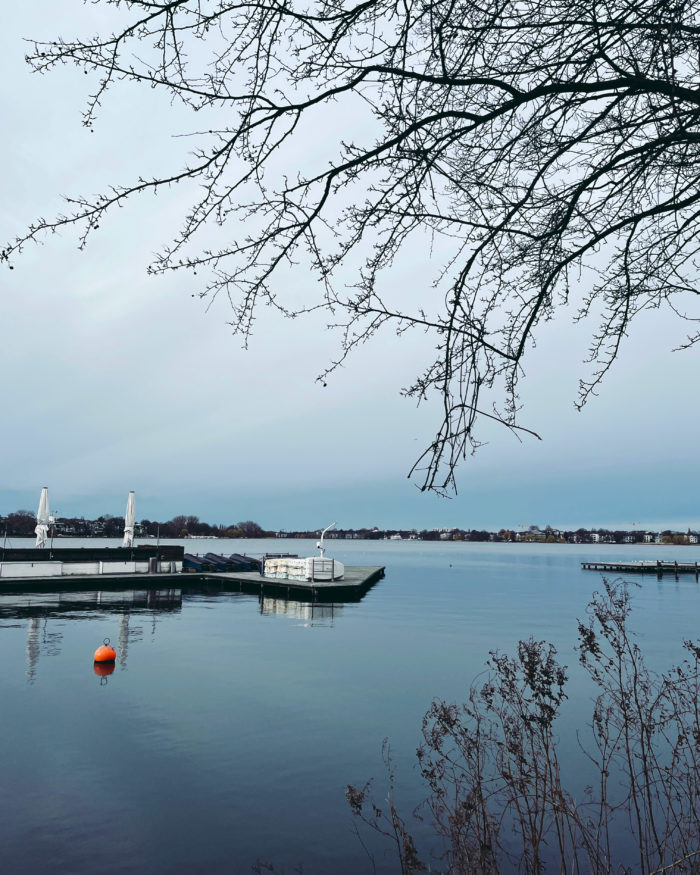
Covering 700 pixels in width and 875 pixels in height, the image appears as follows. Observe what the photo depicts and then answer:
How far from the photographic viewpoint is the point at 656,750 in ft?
46.9

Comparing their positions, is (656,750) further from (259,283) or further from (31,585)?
(31,585)

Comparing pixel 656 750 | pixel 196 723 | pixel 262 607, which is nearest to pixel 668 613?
pixel 262 607

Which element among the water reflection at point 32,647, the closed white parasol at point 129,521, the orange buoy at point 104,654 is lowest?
the water reflection at point 32,647

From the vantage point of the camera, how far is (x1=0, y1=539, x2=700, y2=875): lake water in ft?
32.1

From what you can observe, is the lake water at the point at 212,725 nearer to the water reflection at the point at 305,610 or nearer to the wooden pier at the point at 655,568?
the water reflection at the point at 305,610

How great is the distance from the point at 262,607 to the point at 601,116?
1442 inches

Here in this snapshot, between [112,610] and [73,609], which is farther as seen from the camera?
[112,610]

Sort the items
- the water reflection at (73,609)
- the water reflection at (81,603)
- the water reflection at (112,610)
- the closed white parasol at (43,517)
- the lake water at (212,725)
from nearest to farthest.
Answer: the lake water at (212,725) → the water reflection at (73,609) → the water reflection at (112,610) → the water reflection at (81,603) → the closed white parasol at (43,517)

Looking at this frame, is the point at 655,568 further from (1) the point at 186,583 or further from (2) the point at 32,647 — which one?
(2) the point at 32,647

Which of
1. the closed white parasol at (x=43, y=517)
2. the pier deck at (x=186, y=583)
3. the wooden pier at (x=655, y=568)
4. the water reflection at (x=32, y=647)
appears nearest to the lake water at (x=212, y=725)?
the water reflection at (x=32, y=647)

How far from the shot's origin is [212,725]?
15.1 meters

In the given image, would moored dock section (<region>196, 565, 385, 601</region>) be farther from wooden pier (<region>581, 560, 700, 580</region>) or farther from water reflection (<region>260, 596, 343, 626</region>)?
wooden pier (<region>581, 560, 700, 580</region>)

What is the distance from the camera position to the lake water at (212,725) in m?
9.78

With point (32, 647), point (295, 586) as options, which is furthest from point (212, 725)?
point (295, 586)
